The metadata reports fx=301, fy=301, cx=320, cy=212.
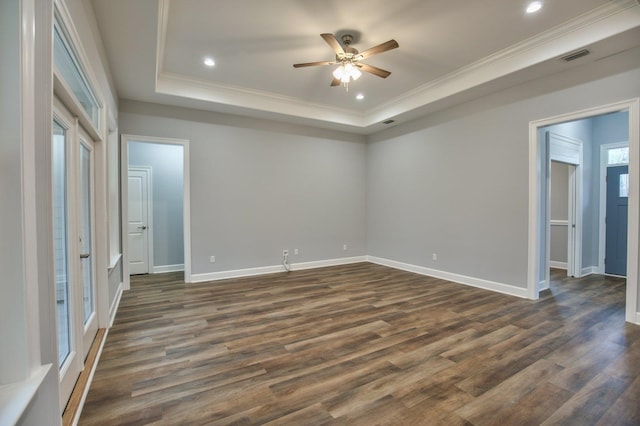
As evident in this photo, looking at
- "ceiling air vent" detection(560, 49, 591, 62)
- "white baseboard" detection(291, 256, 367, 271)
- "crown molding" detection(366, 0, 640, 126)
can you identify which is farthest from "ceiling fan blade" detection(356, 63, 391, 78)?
"white baseboard" detection(291, 256, 367, 271)

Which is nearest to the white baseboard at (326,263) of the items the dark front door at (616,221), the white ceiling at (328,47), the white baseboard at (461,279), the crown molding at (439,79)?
the white baseboard at (461,279)

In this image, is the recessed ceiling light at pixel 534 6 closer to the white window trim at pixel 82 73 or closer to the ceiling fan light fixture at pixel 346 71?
→ the ceiling fan light fixture at pixel 346 71

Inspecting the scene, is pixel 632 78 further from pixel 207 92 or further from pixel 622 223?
pixel 207 92

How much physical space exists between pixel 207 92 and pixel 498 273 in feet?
17.4

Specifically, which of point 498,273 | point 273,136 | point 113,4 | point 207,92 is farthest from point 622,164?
point 113,4

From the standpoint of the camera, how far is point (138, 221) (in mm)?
5941

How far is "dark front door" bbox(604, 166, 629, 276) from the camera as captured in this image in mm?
5336

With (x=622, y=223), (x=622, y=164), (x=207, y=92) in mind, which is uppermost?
(x=207, y=92)

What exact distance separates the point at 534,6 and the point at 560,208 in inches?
187

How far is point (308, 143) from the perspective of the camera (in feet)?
20.6

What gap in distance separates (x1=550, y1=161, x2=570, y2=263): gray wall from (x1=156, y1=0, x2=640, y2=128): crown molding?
3.39m

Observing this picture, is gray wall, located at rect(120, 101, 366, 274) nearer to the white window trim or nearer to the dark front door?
the white window trim

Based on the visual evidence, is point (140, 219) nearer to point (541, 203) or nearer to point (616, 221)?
point (541, 203)

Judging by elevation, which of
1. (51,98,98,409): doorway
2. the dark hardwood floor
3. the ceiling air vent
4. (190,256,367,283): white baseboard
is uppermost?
the ceiling air vent
